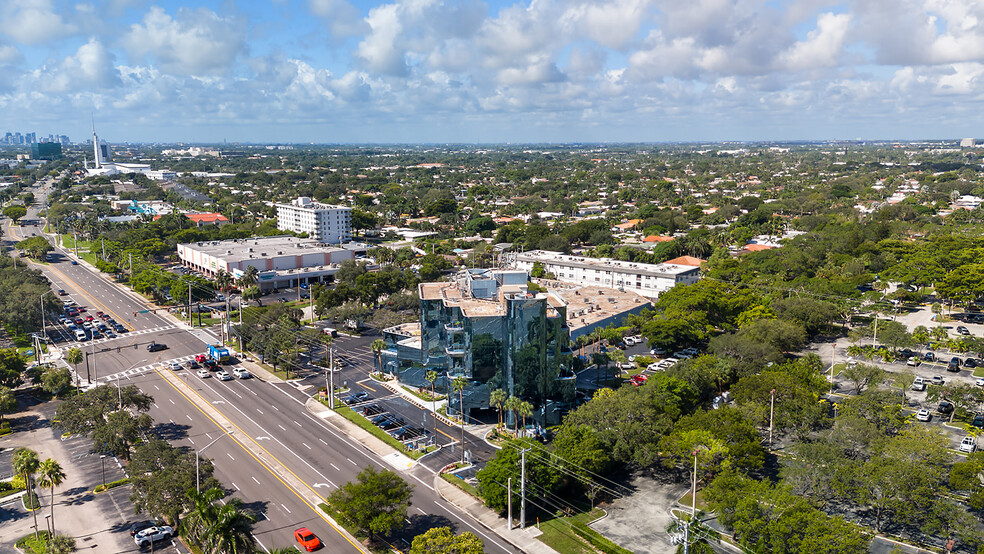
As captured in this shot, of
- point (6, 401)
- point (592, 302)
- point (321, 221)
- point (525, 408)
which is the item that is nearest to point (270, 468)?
point (525, 408)

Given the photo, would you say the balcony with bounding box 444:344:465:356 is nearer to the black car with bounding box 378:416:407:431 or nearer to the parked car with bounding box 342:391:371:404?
the black car with bounding box 378:416:407:431

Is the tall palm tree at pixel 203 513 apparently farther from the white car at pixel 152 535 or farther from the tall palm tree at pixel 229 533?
the white car at pixel 152 535

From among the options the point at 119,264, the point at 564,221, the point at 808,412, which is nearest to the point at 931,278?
Answer: the point at 808,412

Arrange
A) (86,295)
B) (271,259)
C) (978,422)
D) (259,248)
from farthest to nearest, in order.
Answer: (259,248)
(271,259)
(86,295)
(978,422)

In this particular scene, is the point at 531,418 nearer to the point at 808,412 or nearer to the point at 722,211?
the point at 808,412

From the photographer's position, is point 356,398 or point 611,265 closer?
point 356,398

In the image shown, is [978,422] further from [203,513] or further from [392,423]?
[203,513]
